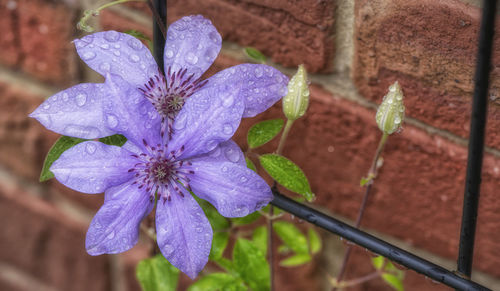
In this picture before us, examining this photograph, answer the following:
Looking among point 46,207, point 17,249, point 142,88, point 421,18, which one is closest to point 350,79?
point 421,18

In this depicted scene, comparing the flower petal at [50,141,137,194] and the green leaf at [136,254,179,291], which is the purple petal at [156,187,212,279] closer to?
the flower petal at [50,141,137,194]

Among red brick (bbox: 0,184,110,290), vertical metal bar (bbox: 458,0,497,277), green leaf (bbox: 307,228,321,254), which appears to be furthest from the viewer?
red brick (bbox: 0,184,110,290)

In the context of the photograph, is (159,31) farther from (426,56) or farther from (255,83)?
(426,56)

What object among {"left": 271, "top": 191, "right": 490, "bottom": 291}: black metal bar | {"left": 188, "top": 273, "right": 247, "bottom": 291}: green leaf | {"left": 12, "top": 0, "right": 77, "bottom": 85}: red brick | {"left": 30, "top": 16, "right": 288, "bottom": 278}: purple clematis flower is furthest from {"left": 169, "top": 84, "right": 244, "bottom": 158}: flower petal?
{"left": 12, "top": 0, "right": 77, "bottom": 85}: red brick

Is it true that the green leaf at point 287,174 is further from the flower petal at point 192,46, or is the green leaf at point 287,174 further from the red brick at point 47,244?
the red brick at point 47,244

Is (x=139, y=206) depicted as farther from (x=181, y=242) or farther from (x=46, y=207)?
(x=46, y=207)

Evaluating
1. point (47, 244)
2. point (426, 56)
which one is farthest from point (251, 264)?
point (47, 244)
